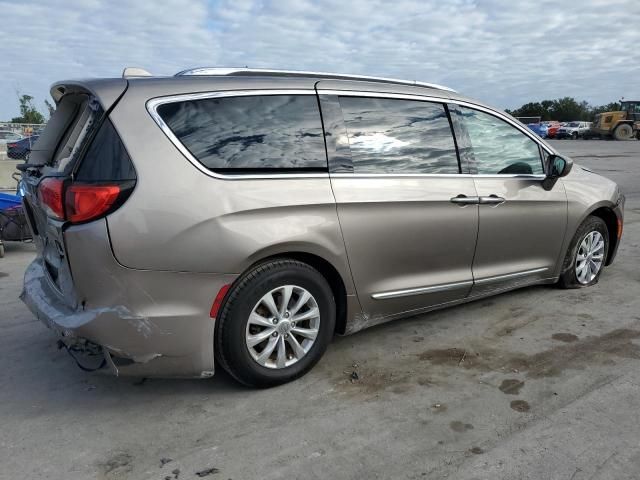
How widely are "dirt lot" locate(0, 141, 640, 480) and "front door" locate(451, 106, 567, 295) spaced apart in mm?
479

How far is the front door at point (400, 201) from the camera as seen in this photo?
Result: 3.43m

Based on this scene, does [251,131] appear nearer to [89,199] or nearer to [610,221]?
[89,199]

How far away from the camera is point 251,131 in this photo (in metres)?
3.12

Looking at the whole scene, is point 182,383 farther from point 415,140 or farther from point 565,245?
point 565,245

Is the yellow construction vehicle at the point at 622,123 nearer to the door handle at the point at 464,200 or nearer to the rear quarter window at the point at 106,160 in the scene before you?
the door handle at the point at 464,200

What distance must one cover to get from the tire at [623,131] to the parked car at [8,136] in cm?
4045

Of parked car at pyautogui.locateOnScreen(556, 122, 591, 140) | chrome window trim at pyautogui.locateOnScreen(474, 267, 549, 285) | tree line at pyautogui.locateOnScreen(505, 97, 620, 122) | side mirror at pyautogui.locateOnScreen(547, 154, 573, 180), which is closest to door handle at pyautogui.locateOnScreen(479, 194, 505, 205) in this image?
chrome window trim at pyautogui.locateOnScreen(474, 267, 549, 285)

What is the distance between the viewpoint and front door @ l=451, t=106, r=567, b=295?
4.09 metres

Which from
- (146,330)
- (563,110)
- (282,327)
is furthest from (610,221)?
(563,110)

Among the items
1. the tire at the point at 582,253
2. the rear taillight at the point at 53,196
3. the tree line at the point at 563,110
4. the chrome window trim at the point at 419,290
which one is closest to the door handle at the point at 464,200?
the chrome window trim at the point at 419,290

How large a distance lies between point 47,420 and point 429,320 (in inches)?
110

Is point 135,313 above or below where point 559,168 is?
below

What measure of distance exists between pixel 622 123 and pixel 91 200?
46010 millimetres

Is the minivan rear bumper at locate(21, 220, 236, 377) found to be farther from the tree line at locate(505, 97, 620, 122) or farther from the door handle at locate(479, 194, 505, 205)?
the tree line at locate(505, 97, 620, 122)
